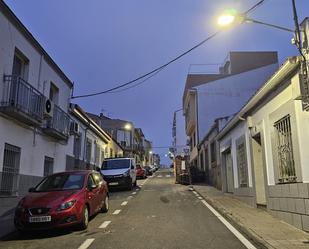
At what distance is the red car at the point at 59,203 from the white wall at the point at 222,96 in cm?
2655

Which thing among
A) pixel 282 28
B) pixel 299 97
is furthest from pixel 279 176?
pixel 282 28

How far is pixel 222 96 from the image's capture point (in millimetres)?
37531

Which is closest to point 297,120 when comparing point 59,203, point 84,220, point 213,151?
point 84,220

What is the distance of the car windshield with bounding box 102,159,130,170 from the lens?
23891 millimetres

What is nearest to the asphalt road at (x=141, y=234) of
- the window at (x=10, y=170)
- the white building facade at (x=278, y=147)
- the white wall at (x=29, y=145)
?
the white building facade at (x=278, y=147)

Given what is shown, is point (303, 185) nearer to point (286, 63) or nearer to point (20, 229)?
point (286, 63)

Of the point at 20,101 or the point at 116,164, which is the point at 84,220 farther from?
the point at 116,164

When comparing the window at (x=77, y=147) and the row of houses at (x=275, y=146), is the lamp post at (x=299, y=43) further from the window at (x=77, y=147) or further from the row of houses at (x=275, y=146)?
the window at (x=77, y=147)

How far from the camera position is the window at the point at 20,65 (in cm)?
1418

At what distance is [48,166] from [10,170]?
4437mm

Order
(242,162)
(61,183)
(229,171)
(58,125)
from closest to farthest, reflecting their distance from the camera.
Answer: (61,183) < (242,162) < (58,125) < (229,171)

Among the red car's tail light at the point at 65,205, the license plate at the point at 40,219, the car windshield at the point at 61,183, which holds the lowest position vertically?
the license plate at the point at 40,219

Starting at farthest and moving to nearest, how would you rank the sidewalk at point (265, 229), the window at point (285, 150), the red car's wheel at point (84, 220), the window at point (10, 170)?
the window at point (10, 170)
the window at point (285, 150)
the red car's wheel at point (84, 220)
the sidewalk at point (265, 229)

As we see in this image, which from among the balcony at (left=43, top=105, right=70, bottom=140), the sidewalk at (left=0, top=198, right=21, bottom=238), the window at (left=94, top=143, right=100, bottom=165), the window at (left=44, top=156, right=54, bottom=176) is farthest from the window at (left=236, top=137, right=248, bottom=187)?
the window at (left=94, top=143, right=100, bottom=165)
